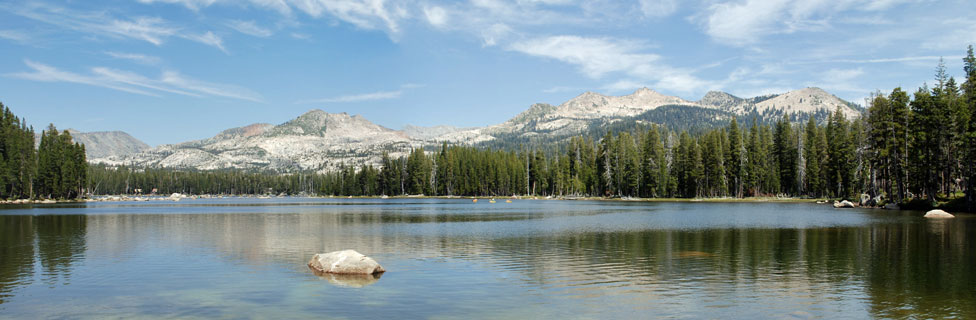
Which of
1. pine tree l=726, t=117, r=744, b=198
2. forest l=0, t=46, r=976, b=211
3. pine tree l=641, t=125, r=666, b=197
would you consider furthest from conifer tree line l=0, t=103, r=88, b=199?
pine tree l=726, t=117, r=744, b=198

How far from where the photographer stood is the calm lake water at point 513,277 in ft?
56.3

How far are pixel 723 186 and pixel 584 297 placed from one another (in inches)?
4908

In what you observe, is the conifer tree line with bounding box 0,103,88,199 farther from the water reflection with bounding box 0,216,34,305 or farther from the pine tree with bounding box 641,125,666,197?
the pine tree with bounding box 641,125,666,197

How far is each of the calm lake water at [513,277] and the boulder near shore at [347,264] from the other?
3.14 feet

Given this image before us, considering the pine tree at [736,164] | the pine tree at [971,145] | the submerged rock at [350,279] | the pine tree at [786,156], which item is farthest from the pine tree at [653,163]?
the submerged rock at [350,279]

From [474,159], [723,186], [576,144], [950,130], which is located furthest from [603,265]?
[474,159]

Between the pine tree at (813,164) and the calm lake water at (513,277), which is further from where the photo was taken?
the pine tree at (813,164)

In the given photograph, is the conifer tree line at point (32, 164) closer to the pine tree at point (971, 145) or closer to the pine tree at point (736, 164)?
the pine tree at point (736, 164)

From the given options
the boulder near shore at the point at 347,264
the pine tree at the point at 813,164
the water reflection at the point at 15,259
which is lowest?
the water reflection at the point at 15,259

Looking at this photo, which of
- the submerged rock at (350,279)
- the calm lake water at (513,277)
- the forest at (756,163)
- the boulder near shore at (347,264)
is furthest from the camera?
the forest at (756,163)

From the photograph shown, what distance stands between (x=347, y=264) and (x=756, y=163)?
130 m

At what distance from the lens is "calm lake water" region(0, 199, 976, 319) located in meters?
17.2

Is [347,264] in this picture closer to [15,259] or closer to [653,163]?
[15,259]

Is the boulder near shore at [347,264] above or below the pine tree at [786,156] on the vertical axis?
below
